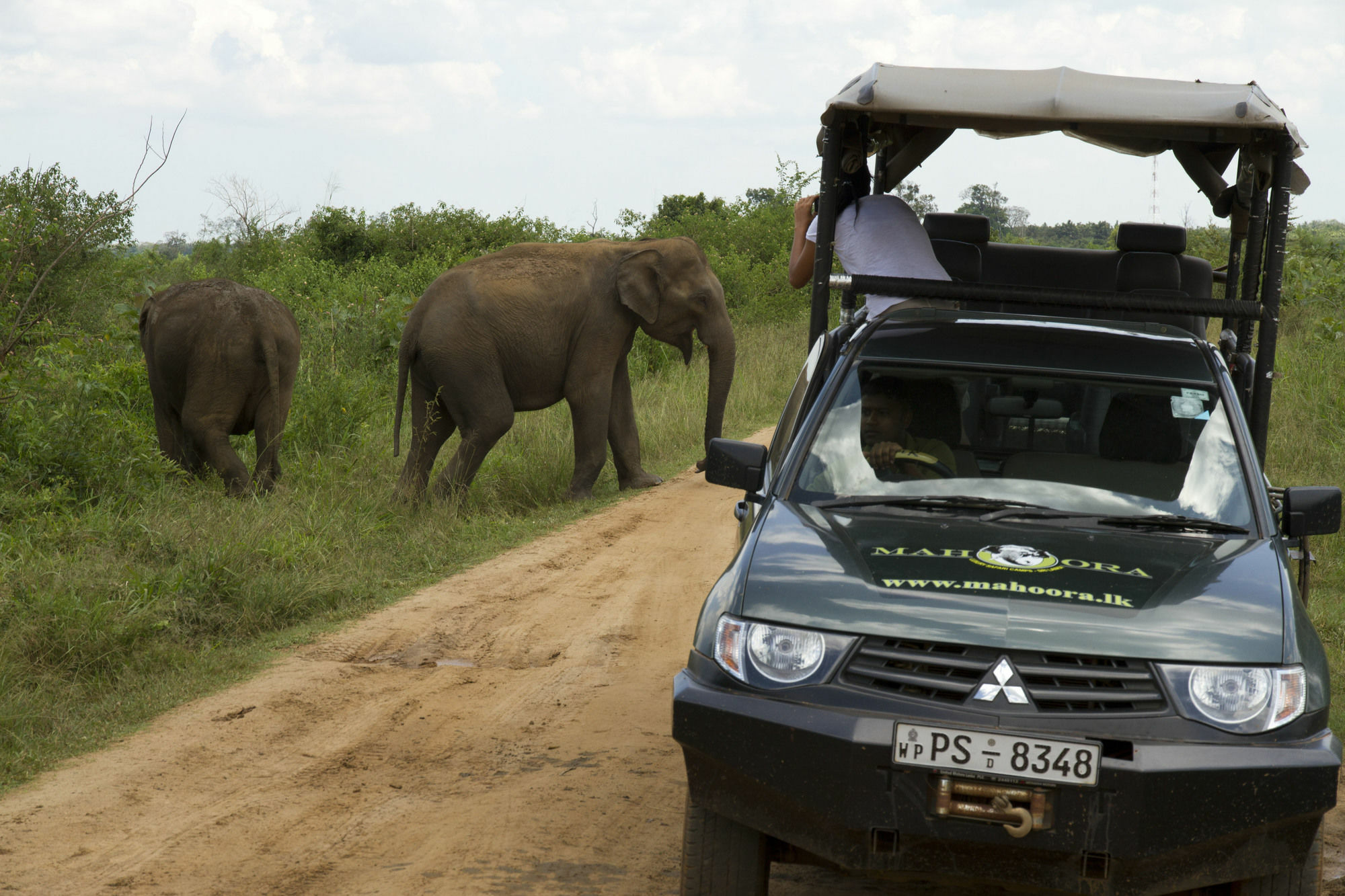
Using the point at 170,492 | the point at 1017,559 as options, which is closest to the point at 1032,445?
the point at 1017,559

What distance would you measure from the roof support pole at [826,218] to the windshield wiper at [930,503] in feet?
5.31

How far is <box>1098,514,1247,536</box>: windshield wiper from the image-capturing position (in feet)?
11.4

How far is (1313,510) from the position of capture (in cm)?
350

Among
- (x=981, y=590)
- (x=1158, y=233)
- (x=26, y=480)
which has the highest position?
(x=1158, y=233)

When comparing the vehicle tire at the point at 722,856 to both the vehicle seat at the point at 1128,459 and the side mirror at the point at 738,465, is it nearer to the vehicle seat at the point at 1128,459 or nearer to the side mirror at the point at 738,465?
the side mirror at the point at 738,465

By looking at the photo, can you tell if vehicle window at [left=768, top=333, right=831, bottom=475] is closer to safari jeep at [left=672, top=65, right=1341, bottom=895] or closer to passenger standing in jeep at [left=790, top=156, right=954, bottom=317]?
safari jeep at [left=672, top=65, right=1341, bottom=895]

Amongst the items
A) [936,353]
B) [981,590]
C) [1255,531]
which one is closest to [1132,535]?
[1255,531]

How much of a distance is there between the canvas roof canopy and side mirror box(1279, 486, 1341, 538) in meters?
1.66

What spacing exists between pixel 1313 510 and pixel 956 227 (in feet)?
11.8

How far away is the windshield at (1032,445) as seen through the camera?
3674mm

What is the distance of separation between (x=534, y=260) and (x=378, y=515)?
8.31ft

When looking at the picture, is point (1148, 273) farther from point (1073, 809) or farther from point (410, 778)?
point (1073, 809)

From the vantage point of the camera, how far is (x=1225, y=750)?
8.68 feet

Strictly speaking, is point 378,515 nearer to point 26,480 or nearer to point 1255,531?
point 26,480
